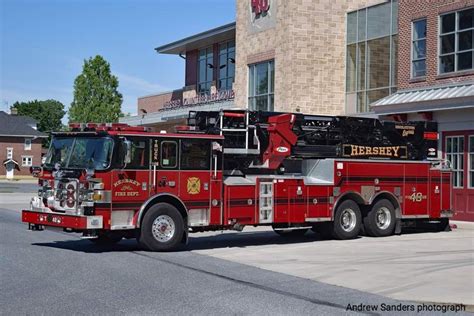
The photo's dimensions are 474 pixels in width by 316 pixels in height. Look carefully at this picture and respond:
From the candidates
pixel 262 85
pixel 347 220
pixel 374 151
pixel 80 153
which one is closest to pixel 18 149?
pixel 262 85

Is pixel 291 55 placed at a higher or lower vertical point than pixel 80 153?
higher

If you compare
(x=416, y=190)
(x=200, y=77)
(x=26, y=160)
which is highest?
(x=200, y=77)

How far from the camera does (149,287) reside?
32.9ft

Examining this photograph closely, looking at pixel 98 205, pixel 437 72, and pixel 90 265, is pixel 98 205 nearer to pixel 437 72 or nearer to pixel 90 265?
pixel 90 265

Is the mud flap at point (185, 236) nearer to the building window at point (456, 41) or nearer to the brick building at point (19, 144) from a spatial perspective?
the building window at point (456, 41)

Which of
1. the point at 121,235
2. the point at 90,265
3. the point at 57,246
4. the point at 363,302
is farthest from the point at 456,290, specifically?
the point at 57,246

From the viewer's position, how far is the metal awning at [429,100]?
20953 mm

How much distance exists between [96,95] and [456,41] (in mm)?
49033

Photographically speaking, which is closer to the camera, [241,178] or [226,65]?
[241,178]

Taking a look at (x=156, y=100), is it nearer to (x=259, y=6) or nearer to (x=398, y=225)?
(x=259, y=6)

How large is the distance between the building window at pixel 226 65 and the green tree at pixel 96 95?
2767 cm

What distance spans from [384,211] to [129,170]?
24.0 ft

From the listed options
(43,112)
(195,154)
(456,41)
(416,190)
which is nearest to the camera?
(195,154)

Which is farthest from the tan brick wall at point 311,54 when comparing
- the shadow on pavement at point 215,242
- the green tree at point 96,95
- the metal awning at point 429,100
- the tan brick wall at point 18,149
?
the tan brick wall at point 18,149
